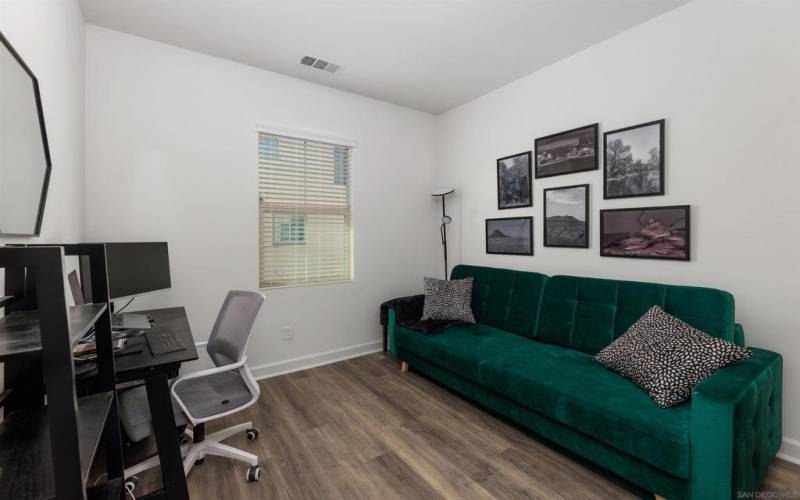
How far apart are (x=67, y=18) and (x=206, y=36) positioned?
836mm

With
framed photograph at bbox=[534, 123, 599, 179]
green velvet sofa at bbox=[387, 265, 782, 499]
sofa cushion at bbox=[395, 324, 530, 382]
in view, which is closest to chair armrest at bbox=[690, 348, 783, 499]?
green velvet sofa at bbox=[387, 265, 782, 499]

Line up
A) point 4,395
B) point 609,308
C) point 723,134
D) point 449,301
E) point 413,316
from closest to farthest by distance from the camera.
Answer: point 4,395 → point 723,134 → point 609,308 → point 449,301 → point 413,316

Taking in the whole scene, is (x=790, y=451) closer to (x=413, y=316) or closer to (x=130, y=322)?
(x=413, y=316)

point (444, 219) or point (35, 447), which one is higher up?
point (444, 219)

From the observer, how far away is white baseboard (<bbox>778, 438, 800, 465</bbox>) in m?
1.98

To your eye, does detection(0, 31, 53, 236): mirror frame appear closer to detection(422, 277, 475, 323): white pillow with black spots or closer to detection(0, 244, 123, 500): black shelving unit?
detection(0, 244, 123, 500): black shelving unit

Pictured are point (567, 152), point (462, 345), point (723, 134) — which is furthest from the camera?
point (567, 152)

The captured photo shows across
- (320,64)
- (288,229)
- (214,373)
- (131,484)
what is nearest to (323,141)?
(320,64)

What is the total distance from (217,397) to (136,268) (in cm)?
107

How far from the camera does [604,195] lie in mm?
2750

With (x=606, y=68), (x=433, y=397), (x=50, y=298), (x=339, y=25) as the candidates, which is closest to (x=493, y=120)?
(x=606, y=68)

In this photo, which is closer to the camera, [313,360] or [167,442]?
[167,442]

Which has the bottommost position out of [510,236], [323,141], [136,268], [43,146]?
[136,268]

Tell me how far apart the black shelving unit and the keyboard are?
1.08 feet
